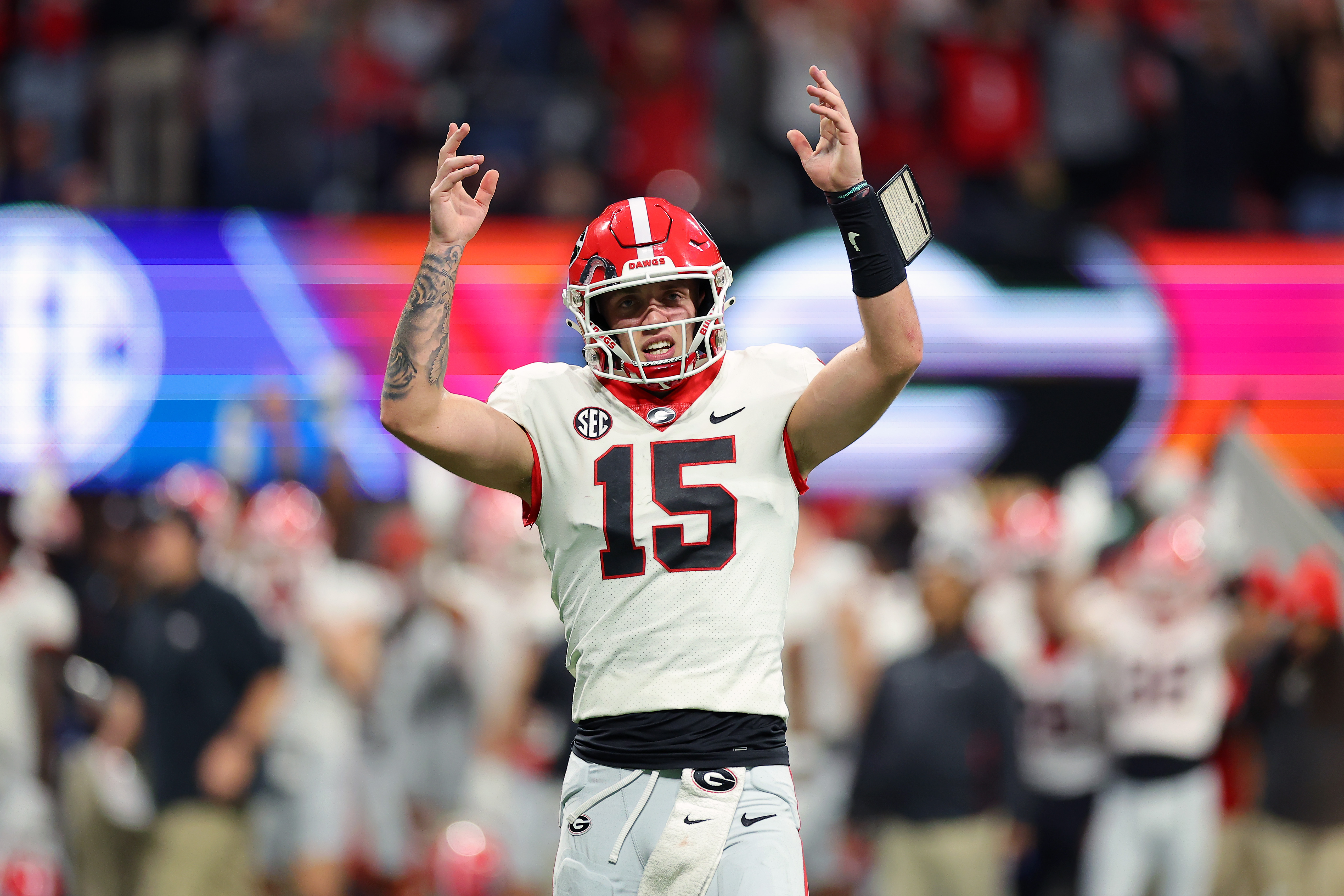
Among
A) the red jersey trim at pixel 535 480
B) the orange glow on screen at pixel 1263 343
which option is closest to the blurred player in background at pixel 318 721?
the orange glow on screen at pixel 1263 343

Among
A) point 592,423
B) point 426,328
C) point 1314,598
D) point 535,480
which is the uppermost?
point 426,328

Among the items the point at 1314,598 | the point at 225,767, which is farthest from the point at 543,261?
the point at 1314,598

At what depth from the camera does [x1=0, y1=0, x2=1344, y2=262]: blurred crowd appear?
1045 centimetres

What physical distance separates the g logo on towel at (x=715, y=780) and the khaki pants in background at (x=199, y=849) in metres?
4.99

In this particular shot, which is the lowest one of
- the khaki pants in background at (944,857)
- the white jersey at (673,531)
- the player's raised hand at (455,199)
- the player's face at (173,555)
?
the khaki pants in background at (944,857)

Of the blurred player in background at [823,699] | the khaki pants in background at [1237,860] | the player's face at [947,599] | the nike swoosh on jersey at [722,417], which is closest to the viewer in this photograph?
the nike swoosh on jersey at [722,417]

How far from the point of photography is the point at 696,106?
1106cm

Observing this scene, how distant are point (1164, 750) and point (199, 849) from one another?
4.87m

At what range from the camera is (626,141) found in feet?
35.9

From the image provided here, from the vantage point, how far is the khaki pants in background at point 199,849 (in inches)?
303

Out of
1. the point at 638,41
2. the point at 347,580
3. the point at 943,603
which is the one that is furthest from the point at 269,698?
the point at 638,41

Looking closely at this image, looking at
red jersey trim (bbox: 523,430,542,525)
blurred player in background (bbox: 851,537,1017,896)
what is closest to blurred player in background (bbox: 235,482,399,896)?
blurred player in background (bbox: 851,537,1017,896)

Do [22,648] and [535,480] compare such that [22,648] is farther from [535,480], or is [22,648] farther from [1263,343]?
[1263,343]

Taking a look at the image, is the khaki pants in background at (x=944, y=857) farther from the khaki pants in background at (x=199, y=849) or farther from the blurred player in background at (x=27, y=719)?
the blurred player in background at (x=27, y=719)
